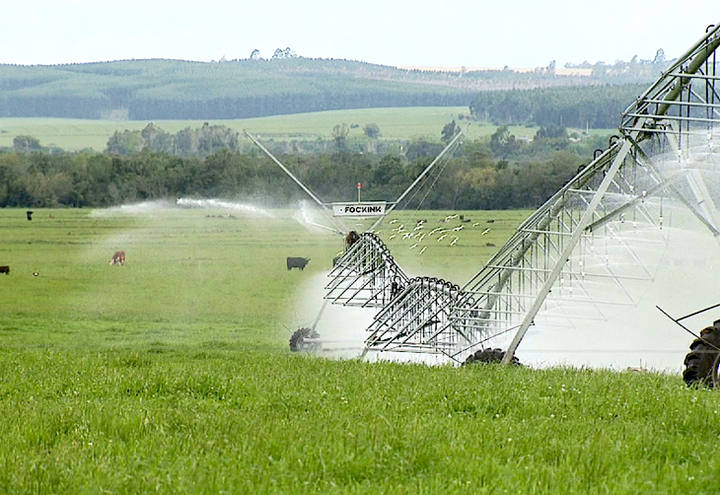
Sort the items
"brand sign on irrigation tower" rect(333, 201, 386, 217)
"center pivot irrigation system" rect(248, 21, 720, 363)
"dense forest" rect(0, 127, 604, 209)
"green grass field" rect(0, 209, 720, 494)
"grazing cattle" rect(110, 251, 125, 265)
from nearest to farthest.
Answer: "green grass field" rect(0, 209, 720, 494)
"center pivot irrigation system" rect(248, 21, 720, 363)
"brand sign on irrigation tower" rect(333, 201, 386, 217)
"grazing cattle" rect(110, 251, 125, 265)
"dense forest" rect(0, 127, 604, 209)

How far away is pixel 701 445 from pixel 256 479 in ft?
11.5

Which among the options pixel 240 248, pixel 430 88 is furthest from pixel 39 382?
pixel 430 88

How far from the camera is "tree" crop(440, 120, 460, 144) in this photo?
96406 mm

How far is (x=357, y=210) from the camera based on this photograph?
95.1 ft

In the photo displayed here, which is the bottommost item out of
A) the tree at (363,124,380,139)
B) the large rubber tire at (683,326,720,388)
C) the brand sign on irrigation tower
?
the tree at (363,124,380,139)

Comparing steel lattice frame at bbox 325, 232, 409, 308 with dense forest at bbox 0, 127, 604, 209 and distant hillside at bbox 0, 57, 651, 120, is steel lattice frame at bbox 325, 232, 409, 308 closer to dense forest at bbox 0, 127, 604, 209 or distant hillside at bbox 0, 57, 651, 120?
dense forest at bbox 0, 127, 604, 209

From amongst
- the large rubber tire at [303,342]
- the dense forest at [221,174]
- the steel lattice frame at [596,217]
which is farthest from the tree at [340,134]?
the steel lattice frame at [596,217]

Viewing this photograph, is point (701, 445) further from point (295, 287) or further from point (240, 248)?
point (240, 248)

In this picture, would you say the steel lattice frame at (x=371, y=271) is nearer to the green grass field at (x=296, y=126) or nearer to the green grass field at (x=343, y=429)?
the green grass field at (x=343, y=429)

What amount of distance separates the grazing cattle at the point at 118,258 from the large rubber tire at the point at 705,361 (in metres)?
61.5

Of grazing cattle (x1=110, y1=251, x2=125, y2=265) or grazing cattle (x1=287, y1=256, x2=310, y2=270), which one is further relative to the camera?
grazing cattle (x1=110, y1=251, x2=125, y2=265)

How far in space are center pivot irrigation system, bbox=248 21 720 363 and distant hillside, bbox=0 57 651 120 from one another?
333 feet

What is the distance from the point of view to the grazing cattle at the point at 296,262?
70250 mm

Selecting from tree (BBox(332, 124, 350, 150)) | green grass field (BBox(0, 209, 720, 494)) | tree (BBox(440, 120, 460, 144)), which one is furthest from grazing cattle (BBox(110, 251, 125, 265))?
green grass field (BBox(0, 209, 720, 494))
